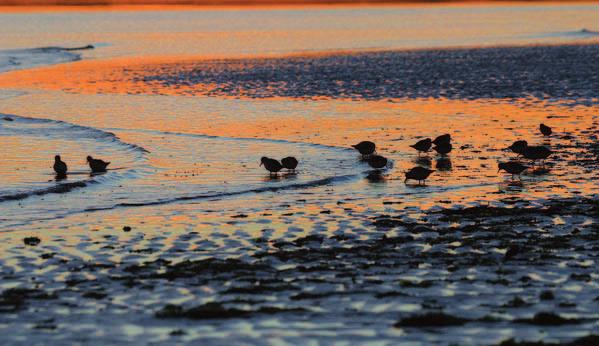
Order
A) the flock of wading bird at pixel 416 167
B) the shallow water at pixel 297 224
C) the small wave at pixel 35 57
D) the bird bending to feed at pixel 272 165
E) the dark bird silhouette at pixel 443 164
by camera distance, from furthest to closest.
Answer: the small wave at pixel 35 57 < the dark bird silhouette at pixel 443 164 < the bird bending to feed at pixel 272 165 < the flock of wading bird at pixel 416 167 < the shallow water at pixel 297 224

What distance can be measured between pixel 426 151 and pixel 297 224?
1045 cm

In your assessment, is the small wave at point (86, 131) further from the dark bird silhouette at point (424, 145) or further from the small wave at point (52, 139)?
the dark bird silhouette at point (424, 145)

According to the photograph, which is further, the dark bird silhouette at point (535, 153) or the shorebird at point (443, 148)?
the shorebird at point (443, 148)

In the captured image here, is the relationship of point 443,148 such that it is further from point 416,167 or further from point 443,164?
point 416,167

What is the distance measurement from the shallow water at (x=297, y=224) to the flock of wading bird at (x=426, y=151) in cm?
30

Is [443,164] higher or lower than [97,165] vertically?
lower

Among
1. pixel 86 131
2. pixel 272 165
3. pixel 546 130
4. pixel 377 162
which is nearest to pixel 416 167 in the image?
pixel 377 162

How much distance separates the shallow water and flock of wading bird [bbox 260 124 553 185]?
0.30m

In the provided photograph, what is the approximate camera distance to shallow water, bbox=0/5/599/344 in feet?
40.6

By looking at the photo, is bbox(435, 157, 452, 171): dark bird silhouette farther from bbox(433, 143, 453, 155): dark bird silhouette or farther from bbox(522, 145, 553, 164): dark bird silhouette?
bbox(522, 145, 553, 164): dark bird silhouette

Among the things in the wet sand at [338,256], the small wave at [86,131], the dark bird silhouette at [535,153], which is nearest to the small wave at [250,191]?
the wet sand at [338,256]

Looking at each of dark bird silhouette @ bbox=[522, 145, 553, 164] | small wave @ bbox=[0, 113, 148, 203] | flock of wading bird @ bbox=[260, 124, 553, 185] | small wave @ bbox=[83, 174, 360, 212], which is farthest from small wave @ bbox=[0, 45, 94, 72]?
dark bird silhouette @ bbox=[522, 145, 553, 164]

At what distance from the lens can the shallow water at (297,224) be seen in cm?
1237

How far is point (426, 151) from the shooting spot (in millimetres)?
27969
